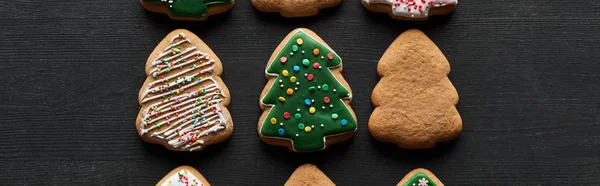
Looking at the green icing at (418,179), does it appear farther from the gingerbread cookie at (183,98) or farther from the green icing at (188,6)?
the green icing at (188,6)

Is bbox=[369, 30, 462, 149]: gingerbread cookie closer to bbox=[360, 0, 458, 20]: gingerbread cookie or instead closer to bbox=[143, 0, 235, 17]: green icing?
bbox=[360, 0, 458, 20]: gingerbread cookie

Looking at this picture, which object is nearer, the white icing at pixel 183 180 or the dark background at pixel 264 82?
the white icing at pixel 183 180

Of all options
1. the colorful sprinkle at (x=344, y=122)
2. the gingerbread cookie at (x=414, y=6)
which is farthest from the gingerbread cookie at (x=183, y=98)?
the gingerbread cookie at (x=414, y=6)

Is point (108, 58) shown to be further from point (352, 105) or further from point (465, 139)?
point (465, 139)

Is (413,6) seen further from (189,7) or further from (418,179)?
(189,7)

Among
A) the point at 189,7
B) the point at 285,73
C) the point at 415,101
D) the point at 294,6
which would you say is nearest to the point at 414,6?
the point at 415,101

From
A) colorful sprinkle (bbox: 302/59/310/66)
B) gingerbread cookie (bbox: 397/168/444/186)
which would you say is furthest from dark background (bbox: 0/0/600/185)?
colorful sprinkle (bbox: 302/59/310/66)

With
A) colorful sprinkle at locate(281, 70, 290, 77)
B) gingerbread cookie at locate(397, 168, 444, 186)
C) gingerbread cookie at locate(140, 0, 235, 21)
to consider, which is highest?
gingerbread cookie at locate(140, 0, 235, 21)
